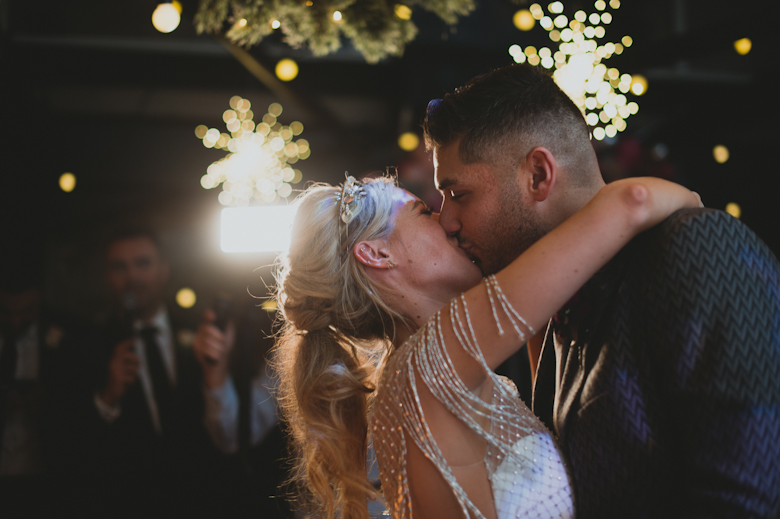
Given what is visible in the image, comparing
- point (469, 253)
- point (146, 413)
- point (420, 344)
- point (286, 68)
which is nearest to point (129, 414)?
point (146, 413)

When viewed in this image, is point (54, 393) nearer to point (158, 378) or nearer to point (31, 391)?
point (31, 391)

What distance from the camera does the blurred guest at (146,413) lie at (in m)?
3.86

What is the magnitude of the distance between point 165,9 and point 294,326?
1.47 metres

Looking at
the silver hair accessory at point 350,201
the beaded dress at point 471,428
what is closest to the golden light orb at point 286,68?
→ the silver hair accessory at point 350,201

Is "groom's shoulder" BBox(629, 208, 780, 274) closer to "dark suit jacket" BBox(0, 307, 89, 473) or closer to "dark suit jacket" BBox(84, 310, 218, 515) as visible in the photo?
"dark suit jacket" BBox(84, 310, 218, 515)

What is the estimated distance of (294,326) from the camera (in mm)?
1896

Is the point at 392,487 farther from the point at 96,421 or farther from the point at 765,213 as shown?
the point at 765,213

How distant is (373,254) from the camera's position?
1.75 m

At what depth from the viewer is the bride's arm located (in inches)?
43.3

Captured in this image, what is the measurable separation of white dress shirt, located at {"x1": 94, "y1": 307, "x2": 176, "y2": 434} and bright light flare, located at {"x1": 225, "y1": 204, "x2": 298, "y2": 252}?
792 mm

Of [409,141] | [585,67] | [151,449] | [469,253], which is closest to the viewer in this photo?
[469,253]

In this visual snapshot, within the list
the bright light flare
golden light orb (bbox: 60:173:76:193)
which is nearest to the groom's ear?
the bright light flare

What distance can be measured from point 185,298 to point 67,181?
A: 1.63 m

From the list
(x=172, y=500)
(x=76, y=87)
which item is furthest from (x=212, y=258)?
(x=172, y=500)
